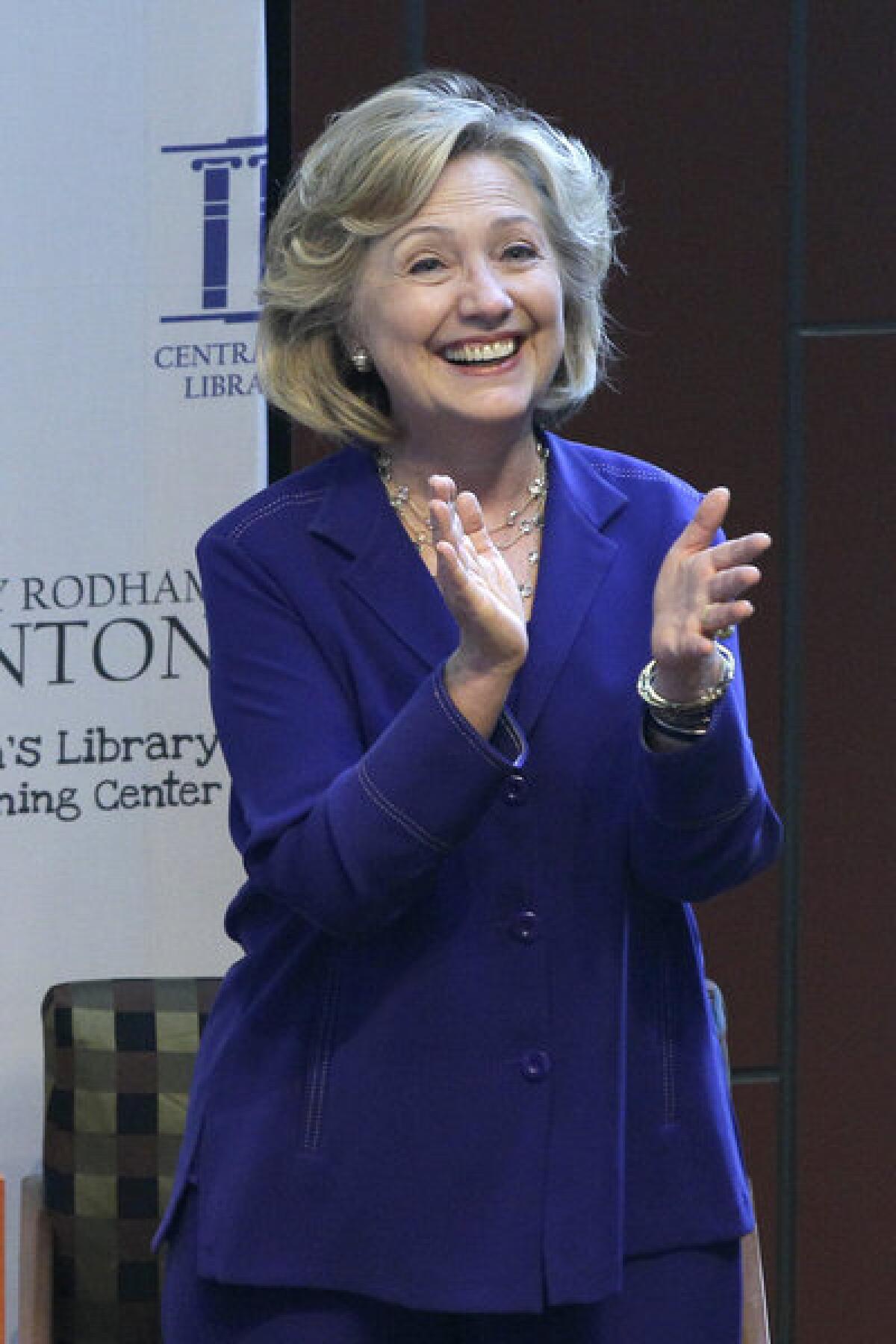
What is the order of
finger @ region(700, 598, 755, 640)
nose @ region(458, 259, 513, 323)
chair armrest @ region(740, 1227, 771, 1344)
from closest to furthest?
finger @ region(700, 598, 755, 640)
nose @ region(458, 259, 513, 323)
chair armrest @ region(740, 1227, 771, 1344)

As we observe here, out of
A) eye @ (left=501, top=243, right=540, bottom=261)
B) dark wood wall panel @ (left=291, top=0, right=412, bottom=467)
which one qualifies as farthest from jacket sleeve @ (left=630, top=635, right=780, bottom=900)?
dark wood wall panel @ (left=291, top=0, right=412, bottom=467)

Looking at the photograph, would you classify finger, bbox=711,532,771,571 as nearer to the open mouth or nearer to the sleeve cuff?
the sleeve cuff

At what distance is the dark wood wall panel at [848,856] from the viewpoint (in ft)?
10.5

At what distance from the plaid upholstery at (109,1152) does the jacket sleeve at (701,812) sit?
1034 millimetres

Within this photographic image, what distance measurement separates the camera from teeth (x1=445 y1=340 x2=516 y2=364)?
69.3 inches

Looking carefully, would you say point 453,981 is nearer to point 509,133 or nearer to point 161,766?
point 509,133

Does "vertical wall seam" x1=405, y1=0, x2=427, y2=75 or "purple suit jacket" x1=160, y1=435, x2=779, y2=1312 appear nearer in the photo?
"purple suit jacket" x1=160, y1=435, x2=779, y2=1312

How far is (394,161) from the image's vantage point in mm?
1771

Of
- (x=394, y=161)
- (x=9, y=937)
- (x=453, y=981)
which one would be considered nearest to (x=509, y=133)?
(x=394, y=161)

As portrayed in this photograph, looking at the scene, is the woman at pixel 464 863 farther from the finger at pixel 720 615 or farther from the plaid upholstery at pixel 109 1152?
the plaid upholstery at pixel 109 1152

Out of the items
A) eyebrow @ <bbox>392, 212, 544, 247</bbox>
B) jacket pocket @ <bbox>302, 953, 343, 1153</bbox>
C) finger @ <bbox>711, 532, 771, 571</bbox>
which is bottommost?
jacket pocket @ <bbox>302, 953, 343, 1153</bbox>

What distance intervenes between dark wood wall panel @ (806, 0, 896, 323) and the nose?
5.04ft

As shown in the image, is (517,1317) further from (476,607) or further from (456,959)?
(476,607)

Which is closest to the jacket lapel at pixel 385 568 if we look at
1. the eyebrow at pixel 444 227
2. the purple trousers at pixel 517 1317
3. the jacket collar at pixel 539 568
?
the jacket collar at pixel 539 568
